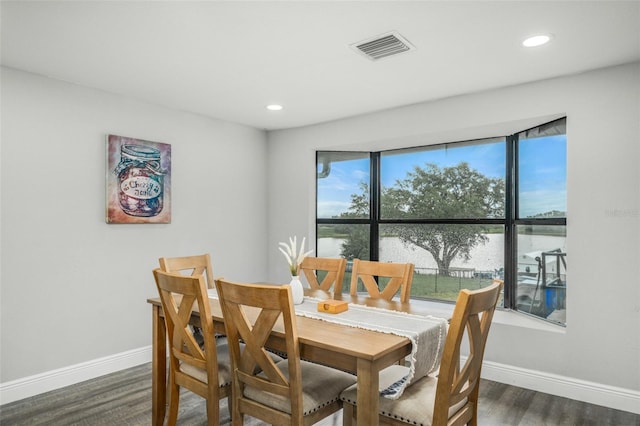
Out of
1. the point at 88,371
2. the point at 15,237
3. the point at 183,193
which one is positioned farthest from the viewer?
the point at 183,193

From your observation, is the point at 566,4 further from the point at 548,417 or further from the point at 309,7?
the point at 548,417

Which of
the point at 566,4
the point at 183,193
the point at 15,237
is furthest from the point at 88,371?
the point at 566,4

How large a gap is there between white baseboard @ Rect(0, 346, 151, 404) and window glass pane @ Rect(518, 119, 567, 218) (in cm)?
370

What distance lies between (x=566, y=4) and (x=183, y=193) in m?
3.42

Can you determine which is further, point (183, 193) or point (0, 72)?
point (183, 193)

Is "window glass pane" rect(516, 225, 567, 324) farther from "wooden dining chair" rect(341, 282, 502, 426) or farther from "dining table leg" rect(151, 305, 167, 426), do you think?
"dining table leg" rect(151, 305, 167, 426)

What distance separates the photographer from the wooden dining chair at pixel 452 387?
1711 millimetres

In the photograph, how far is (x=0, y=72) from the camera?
9.70 ft

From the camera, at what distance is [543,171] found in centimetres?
354

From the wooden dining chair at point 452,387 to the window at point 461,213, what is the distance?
184 cm

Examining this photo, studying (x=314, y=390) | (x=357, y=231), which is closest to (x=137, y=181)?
(x=357, y=231)

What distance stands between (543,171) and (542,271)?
85 cm

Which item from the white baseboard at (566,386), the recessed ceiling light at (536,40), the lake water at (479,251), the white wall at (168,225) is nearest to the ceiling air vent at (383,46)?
the recessed ceiling light at (536,40)

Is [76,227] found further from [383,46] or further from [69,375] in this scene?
[383,46]
